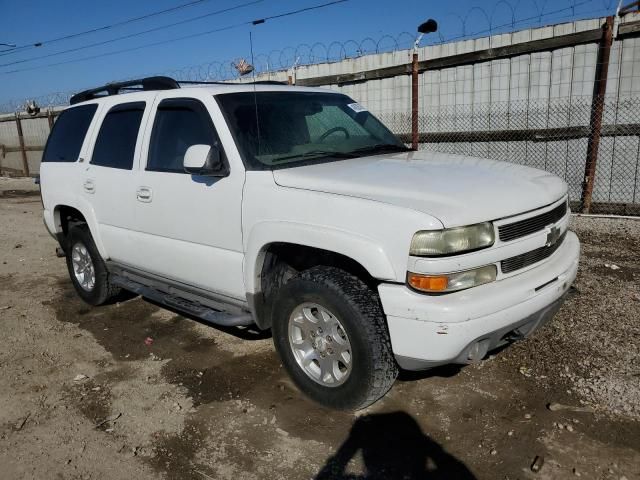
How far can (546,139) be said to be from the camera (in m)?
7.93

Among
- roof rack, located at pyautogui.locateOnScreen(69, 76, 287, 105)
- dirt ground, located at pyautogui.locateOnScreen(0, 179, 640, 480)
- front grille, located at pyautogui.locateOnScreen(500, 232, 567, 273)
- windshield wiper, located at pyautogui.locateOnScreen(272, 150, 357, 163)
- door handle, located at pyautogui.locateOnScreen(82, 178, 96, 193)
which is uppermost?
roof rack, located at pyautogui.locateOnScreen(69, 76, 287, 105)

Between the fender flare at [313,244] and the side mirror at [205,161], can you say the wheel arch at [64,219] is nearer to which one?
the side mirror at [205,161]

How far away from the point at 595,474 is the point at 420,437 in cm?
88

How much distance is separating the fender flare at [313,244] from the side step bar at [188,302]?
0.27 m

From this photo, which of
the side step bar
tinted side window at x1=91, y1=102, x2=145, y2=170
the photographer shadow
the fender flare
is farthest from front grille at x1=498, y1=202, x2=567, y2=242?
tinted side window at x1=91, y1=102, x2=145, y2=170

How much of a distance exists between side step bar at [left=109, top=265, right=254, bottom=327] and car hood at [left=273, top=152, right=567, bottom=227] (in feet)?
3.42

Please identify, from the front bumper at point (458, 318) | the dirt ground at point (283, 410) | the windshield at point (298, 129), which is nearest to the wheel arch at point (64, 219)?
the dirt ground at point (283, 410)

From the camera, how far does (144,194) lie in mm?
4164

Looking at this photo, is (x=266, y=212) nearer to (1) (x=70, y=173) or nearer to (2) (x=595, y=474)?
(2) (x=595, y=474)

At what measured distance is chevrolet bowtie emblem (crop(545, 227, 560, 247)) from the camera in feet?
10.3

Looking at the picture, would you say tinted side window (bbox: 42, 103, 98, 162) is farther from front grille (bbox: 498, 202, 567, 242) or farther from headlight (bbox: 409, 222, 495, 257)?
front grille (bbox: 498, 202, 567, 242)

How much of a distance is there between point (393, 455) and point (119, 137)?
3427 mm

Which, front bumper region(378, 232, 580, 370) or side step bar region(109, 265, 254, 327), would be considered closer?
front bumper region(378, 232, 580, 370)

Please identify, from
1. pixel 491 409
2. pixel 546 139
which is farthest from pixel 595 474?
pixel 546 139
